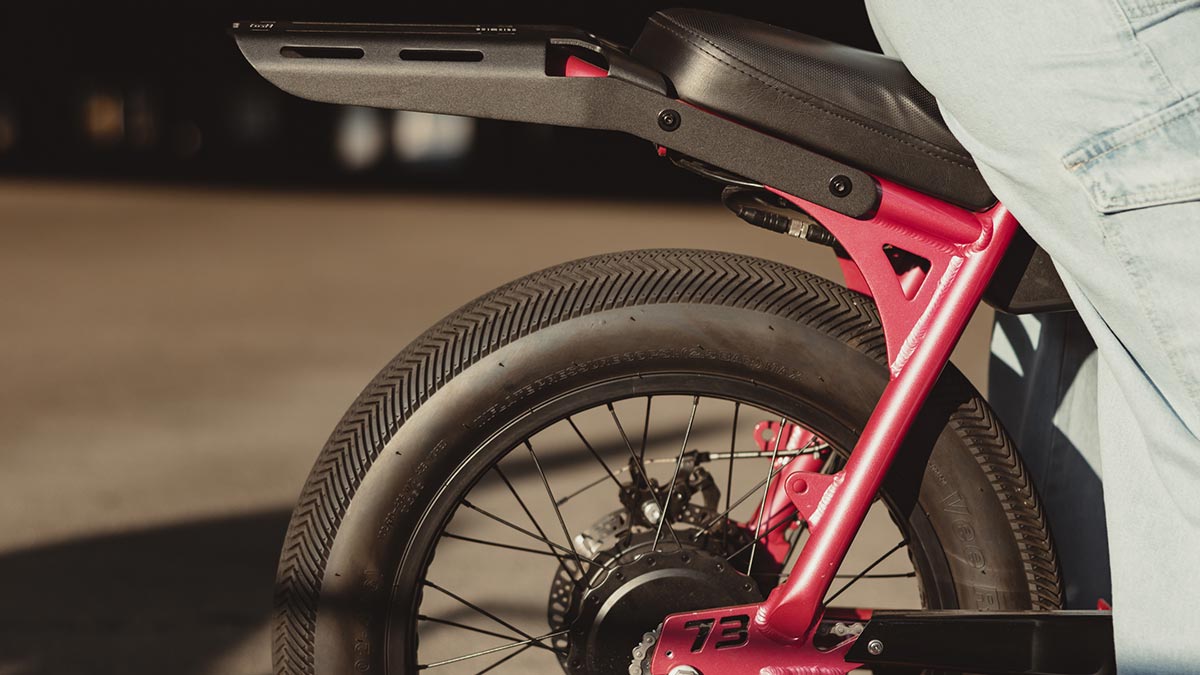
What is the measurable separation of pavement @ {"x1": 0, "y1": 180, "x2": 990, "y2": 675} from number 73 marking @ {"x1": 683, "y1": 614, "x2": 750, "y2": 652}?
1183 millimetres

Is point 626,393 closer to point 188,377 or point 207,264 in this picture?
point 188,377

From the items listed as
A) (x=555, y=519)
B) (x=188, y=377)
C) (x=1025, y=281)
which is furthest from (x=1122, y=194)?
(x=188, y=377)

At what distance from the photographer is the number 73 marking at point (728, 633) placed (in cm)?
146

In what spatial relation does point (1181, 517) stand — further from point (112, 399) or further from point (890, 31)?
point (112, 399)

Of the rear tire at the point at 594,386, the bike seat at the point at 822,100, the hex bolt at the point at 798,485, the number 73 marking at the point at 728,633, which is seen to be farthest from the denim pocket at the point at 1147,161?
the number 73 marking at the point at 728,633

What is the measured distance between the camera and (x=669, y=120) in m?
1.34

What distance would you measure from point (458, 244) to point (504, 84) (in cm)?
708

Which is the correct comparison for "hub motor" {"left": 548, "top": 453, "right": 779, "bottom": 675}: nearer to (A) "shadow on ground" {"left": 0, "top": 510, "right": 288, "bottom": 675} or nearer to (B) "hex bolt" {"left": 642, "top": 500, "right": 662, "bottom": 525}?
(B) "hex bolt" {"left": 642, "top": 500, "right": 662, "bottom": 525}

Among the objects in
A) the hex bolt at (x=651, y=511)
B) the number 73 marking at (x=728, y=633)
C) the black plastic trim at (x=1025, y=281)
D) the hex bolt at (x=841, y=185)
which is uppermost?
the hex bolt at (x=841, y=185)

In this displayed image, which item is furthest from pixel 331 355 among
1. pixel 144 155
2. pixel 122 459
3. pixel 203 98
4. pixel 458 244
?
pixel 203 98

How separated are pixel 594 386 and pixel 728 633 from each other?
331mm

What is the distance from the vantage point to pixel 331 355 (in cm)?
494

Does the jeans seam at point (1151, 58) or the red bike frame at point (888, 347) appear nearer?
the jeans seam at point (1151, 58)

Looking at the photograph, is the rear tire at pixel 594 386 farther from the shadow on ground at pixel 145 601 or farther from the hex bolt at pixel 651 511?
the shadow on ground at pixel 145 601
